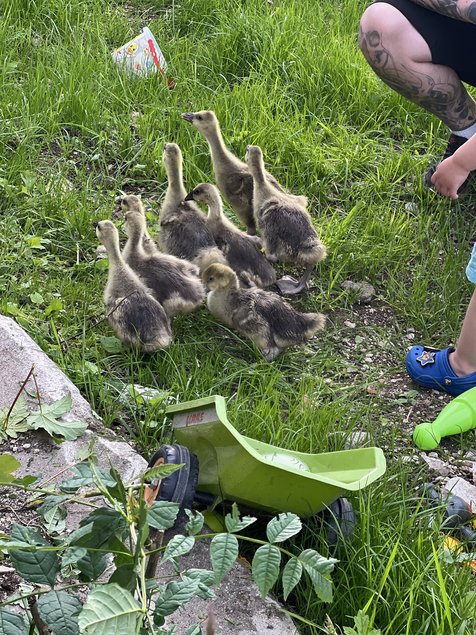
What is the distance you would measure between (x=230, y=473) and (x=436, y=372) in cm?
145

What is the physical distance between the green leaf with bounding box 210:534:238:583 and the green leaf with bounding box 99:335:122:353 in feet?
5.86

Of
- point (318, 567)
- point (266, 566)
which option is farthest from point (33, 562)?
point (318, 567)

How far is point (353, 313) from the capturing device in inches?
160

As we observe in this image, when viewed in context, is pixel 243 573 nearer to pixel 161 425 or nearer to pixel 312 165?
pixel 161 425

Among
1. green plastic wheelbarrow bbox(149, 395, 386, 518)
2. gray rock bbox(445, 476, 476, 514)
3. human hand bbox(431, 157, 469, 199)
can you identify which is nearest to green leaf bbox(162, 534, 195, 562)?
green plastic wheelbarrow bbox(149, 395, 386, 518)

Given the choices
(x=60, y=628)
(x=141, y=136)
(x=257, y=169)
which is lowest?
(x=141, y=136)

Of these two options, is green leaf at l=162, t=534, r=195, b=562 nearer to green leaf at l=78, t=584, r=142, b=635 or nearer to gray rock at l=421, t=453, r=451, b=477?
green leaf at l=78, t=584, r=142, b=635

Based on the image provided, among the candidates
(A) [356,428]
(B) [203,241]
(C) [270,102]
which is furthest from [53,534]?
(C) [270,102]

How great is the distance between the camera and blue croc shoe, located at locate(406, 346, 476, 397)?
3662 millimetres

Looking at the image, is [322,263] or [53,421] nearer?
[53,421]

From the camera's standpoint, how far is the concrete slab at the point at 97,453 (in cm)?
236

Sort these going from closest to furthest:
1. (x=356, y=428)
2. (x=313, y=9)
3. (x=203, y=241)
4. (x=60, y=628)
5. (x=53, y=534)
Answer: (x=60, y=628), (x=53, y=534), (x=356, y=428), (x=203, y=241), (x=313, y=9)

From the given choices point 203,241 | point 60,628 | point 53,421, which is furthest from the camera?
point 203,241

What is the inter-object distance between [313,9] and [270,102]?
122cm
